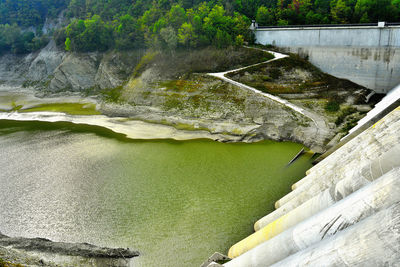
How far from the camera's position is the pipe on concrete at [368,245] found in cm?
919

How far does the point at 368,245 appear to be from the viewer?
970 cm

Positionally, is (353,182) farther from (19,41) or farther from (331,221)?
(19,41)

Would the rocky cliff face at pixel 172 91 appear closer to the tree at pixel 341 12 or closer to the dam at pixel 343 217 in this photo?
the dam at pixel 343 217

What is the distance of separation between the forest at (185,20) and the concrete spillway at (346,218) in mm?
39040

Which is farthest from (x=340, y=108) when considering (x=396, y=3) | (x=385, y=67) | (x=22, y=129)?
(x=22, y=129)

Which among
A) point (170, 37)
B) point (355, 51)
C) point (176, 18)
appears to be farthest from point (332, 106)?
point (176, 18)

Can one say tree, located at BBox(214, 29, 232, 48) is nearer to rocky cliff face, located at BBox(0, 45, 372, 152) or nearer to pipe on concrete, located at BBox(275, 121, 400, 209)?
rocky cliff face, located at BBox(0, 45, 372, 152)

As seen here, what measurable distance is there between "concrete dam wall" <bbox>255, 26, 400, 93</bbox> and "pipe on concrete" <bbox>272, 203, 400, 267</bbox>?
129 ft

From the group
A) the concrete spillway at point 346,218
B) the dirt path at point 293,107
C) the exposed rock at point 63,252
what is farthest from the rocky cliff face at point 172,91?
the exposed rock at point 63,252

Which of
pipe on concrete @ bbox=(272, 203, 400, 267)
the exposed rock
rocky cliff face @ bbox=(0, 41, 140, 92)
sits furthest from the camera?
rocky cliff face @ bbox=(0, 41, 140, 92)

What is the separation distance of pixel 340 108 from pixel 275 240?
29494 mm

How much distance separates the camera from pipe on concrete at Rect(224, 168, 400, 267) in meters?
11.5

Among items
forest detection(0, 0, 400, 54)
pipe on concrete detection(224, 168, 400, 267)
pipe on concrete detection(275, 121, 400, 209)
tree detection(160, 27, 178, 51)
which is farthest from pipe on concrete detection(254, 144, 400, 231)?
tree detection(160, 27, 178, 51)

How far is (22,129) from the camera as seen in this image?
165ft
